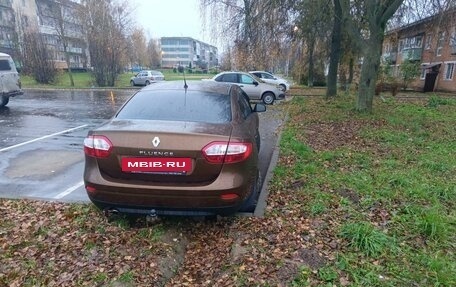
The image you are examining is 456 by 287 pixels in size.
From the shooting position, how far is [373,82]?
422 inches

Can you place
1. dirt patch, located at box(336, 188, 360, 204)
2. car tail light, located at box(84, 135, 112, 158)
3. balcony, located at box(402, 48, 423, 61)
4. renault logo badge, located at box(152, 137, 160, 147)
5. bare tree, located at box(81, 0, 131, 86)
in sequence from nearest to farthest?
renault logo badge, located at box(152, 137, 160, 147) < car tail light, located at box(84, 135, 112, 158) < dirt patch, located at box(336, 188, 360, 204) < bare tree, located at box(81, 0, 131, 86) < balcony, located at box(402, 48, 423, 61)

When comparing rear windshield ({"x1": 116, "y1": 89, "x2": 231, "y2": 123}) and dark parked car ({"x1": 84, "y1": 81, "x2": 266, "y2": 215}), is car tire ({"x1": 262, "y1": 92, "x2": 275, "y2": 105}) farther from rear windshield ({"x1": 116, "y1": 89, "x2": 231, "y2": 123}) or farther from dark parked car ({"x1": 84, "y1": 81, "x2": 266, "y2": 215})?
dark parked car ({"x1": 84, "y1": 81, "x2": 266, "y2": 215})

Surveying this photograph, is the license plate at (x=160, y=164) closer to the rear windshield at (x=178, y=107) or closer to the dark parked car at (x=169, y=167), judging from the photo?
the dark parked car at (x=169, y=167)

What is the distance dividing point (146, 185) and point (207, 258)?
0.89 meters

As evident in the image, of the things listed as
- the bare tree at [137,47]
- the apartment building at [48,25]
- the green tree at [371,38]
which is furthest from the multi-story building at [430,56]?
the bare tree at [137,47]

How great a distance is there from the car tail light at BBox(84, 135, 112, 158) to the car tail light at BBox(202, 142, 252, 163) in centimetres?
91

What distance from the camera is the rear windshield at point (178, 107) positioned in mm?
3490

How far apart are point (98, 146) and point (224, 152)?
1.20 meters

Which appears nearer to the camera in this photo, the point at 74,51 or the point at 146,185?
the point at 146,185

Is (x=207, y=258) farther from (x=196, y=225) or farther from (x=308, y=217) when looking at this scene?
(x=308, y=217)

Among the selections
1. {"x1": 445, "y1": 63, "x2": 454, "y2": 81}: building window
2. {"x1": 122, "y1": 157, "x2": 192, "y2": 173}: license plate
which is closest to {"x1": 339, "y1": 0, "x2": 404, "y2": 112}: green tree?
{"x1": 122, "y1": 157, "x2": 192, "y2": 173}: license plate

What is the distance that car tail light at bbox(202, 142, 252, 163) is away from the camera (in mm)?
2969

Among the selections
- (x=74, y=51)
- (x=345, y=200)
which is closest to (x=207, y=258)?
(x=345, y=200)

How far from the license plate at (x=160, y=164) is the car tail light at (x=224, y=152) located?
0.19m
